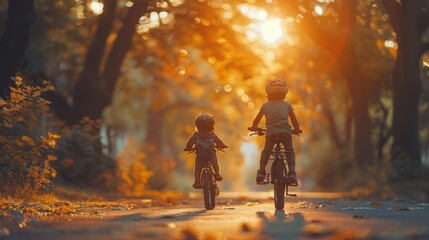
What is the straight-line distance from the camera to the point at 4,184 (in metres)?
16.2

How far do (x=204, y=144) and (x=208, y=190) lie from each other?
824mm

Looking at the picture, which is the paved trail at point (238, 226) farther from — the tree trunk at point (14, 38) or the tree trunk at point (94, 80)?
the tree trunk at point (94, 80)

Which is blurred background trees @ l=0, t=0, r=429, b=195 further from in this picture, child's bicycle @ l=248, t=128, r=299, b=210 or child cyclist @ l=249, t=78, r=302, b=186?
child's bicycle @ l=248, t=128, r=299, b=210

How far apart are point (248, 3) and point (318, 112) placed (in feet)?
56.5

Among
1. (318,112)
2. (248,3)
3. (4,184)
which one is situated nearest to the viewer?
(4,184)

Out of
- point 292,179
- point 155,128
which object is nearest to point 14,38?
point 292,179

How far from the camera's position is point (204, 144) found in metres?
15.3

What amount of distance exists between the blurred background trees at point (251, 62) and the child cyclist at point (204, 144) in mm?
5500

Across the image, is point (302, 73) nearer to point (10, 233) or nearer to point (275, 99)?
point (275, 99)

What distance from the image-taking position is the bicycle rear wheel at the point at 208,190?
1487 cm

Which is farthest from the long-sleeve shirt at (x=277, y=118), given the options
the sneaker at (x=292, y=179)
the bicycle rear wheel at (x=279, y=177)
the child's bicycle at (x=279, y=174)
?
the sneaker at (x=292, y=179)

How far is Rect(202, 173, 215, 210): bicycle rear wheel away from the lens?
48.8ft

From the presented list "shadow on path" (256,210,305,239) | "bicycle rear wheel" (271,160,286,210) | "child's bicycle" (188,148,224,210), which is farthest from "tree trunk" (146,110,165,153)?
"shadow on path" (256,210,305,239)

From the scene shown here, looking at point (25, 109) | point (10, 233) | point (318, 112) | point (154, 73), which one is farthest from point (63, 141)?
point (318, 112)
